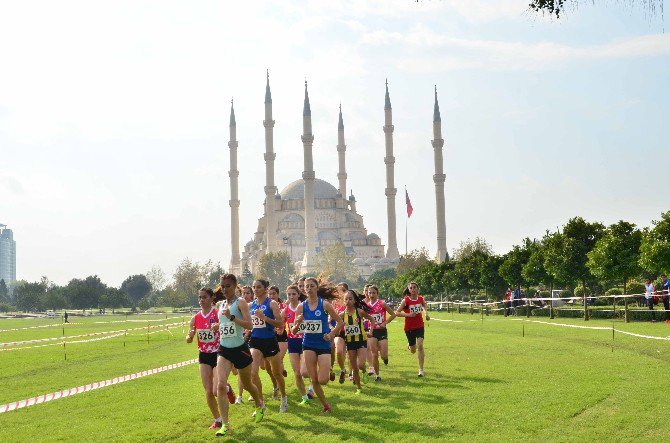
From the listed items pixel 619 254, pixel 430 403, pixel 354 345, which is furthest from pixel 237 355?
pixel 619 254

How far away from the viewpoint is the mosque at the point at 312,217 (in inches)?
5379

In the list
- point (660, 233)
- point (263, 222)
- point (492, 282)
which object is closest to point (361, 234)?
point (263, 222)

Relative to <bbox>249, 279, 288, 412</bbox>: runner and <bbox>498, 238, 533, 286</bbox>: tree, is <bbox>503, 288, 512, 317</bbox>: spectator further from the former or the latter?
<bbox>249, 279, 288, 412</bbox>: runner

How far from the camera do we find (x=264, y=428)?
37.9 ft

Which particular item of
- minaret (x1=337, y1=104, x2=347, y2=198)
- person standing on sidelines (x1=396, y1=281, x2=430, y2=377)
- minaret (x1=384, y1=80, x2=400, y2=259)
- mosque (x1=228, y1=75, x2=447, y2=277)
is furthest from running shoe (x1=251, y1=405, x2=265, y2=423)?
minaret (x1=337, y1=104, x2=347, y2=198)

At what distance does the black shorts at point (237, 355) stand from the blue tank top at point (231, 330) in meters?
0.05

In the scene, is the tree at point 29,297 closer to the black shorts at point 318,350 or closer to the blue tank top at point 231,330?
the black shorts at point 318,350

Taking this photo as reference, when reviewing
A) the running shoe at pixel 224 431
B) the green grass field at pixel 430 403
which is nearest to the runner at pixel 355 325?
the green grass field at pixel 430 403

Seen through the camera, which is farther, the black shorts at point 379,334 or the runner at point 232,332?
the black shorts at point 379,334

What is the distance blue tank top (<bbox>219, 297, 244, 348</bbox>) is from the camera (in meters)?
11.6

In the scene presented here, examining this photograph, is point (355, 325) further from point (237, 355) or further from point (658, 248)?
point (658, 248)

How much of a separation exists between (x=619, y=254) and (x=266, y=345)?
26.5 m

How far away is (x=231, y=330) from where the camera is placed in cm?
1164

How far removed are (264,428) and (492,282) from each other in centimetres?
4672
